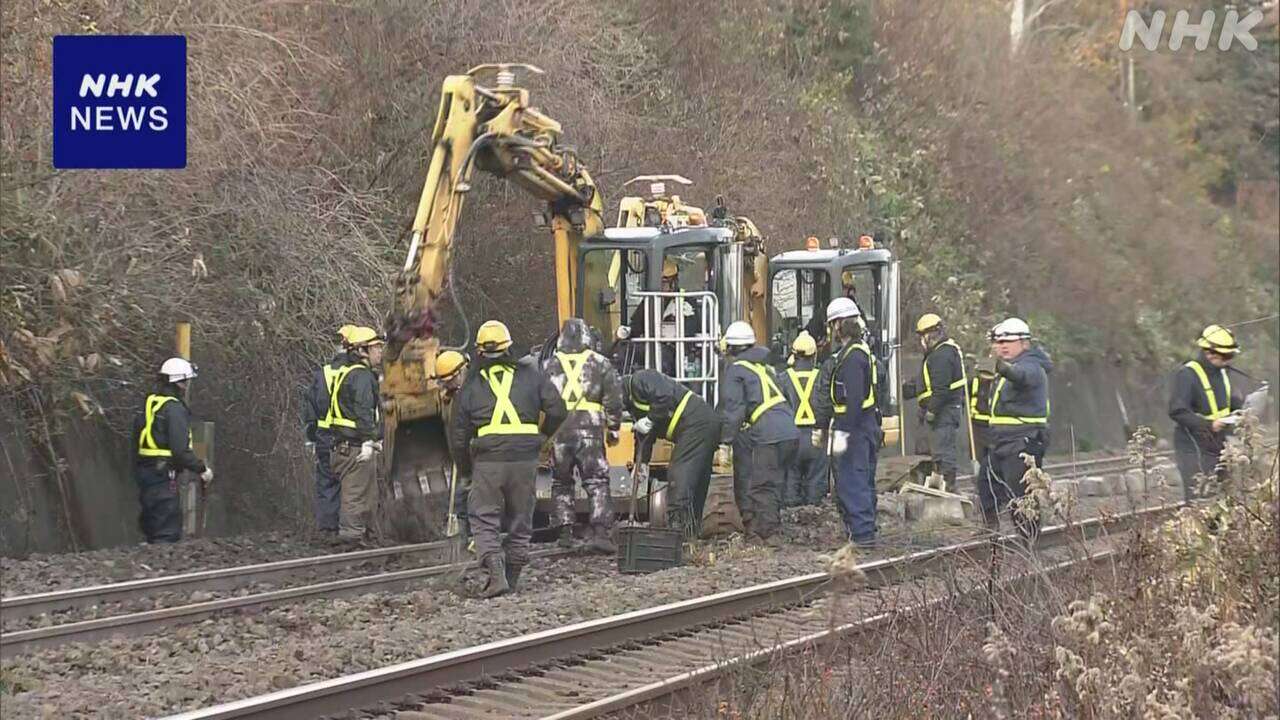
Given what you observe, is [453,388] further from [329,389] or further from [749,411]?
[749,411]

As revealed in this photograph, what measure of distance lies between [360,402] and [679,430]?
292cm

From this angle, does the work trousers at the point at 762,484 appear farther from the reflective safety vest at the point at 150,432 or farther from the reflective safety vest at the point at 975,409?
the reflective safety vest at the point at 150,432

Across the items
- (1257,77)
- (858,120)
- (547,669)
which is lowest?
(547,669)

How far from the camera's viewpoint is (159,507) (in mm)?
17375

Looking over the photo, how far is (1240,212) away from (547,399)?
40.8 meters

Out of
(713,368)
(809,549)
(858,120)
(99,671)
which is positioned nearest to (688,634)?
(99,671)

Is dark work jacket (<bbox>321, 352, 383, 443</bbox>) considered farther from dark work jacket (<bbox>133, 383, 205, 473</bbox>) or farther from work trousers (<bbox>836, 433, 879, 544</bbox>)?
work trousers (<bbox>836, 433, 879, 544</bbox>)

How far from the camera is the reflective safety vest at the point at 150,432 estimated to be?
1683 cm

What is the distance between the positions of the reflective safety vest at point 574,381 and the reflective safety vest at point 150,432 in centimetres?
359

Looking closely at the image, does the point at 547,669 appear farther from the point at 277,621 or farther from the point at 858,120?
the point at 858,120

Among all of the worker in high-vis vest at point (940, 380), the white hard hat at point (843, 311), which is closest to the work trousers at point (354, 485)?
the white hard hat at point (843, 311)

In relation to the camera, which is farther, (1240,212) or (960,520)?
(1240,212)

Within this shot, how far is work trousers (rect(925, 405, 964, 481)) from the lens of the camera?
19.6 metres

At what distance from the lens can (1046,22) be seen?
158ft
